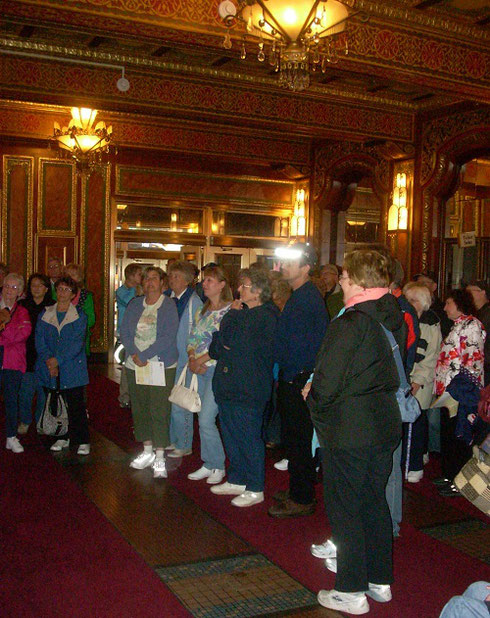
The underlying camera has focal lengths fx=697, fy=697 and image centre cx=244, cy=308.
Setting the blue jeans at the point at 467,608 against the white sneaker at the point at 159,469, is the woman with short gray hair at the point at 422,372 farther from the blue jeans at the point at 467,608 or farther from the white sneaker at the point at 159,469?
the blue jeans at the point at 467,608

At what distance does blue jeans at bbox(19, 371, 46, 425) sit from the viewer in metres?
6.34

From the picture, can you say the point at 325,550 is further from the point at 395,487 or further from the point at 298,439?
the point at 298,439

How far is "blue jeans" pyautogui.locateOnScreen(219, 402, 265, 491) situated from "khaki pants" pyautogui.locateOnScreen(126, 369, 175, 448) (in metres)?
0.67

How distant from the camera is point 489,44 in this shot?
7266 millimetres

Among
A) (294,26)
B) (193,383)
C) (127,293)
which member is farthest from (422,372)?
(127,293)

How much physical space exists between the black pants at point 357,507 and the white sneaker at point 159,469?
2.27 meters

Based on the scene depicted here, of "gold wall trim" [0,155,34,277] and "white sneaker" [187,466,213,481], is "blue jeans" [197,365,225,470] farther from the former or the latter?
"gold wall trim" [0,155,34,277]

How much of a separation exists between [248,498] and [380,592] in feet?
5.02

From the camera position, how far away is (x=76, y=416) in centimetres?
575

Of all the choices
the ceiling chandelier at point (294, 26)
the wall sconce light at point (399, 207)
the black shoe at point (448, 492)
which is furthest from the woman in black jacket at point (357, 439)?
the wall sconce light at point (399, 207)

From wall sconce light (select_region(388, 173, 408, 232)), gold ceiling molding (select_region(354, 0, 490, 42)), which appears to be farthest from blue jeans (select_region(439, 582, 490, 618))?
wall sconce light (select_region(388, 173, 408, 232))

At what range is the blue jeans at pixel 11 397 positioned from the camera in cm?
578

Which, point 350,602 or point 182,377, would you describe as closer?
point 350,602

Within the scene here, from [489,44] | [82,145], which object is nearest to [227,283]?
[489,44]
